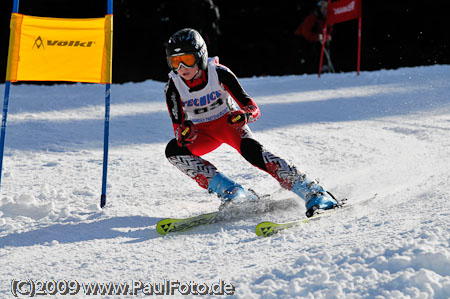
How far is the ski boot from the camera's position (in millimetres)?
3334

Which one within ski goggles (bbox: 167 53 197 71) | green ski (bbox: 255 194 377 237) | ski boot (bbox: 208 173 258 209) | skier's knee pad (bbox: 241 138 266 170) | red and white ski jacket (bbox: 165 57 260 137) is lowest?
green ski (bbox: 255 194 377 237)

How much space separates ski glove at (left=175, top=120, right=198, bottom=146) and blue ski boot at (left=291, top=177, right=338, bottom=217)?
724mm

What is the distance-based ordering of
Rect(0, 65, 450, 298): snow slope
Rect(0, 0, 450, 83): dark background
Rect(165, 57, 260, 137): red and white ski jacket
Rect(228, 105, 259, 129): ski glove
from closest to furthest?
Rect(0, 65, 450, 298): snow slope < Rect(228, 105, 259, 129): ski glove < Rect(165, 57, 260, 137): red and white ski jacket < Rect(0, 0, 450, 83): dark background

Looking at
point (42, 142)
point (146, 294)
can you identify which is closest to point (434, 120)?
point (42, 142)

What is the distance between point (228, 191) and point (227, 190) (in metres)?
0.01

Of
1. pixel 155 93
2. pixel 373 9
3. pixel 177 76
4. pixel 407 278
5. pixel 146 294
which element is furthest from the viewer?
pixel 373 9

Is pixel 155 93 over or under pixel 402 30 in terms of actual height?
under

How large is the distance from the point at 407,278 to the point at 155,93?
7.25m

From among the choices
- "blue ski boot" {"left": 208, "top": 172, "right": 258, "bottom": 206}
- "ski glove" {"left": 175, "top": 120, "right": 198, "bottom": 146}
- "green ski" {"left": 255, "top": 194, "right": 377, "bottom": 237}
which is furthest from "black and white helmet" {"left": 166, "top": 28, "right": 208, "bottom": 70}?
"green ski" {"left": 255, "top": 194, "right": 377, "bottom": 237}

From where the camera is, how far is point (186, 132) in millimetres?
3398

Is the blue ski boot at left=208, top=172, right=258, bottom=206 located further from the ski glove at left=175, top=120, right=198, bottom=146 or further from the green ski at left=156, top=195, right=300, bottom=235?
the ski glove at left=175, top=120, right=198, bottom=146

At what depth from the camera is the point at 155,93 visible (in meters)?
8.84

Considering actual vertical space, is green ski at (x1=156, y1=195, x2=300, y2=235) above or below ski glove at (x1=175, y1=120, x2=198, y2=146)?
below

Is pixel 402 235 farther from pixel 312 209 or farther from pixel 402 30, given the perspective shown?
pixel 402 30
